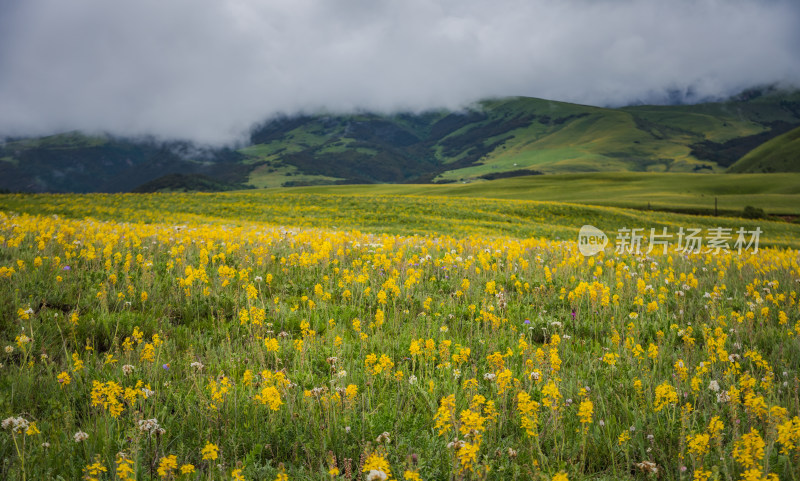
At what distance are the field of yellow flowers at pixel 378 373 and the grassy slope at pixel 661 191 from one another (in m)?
67.1

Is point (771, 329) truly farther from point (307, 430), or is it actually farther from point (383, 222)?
point (383, 222)

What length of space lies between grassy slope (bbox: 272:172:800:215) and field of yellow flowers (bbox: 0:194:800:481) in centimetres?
6710

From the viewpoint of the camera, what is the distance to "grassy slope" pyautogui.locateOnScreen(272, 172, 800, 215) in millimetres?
64312

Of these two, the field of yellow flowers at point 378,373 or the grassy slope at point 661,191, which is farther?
the grassy slope at point 661,191

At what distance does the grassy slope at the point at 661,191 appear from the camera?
6431 centimetres

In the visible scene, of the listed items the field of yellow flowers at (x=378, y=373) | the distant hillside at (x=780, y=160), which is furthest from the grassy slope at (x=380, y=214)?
the distant hillside at (x=780, y=160)

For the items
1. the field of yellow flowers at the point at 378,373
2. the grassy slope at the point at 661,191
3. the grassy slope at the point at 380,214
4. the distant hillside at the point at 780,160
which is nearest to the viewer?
the field of yellow flowers at the point at 378,373

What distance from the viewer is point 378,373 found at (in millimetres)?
4062

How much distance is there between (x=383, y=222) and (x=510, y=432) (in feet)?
96.4

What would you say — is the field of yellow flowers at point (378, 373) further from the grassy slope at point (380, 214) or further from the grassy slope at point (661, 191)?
the grassy slope at point (661, 191)

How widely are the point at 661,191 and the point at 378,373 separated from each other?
345 ft

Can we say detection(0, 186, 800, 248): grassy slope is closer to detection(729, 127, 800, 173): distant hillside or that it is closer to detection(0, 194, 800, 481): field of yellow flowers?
detection(0, 194, 800, 481): field of yellow flowers

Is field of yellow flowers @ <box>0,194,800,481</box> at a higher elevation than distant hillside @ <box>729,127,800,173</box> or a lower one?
lower

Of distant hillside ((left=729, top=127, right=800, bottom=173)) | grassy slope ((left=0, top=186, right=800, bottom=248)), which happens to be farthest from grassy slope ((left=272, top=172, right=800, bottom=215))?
distant hillside ((left=729, top=127, right=800, bottom=173))
